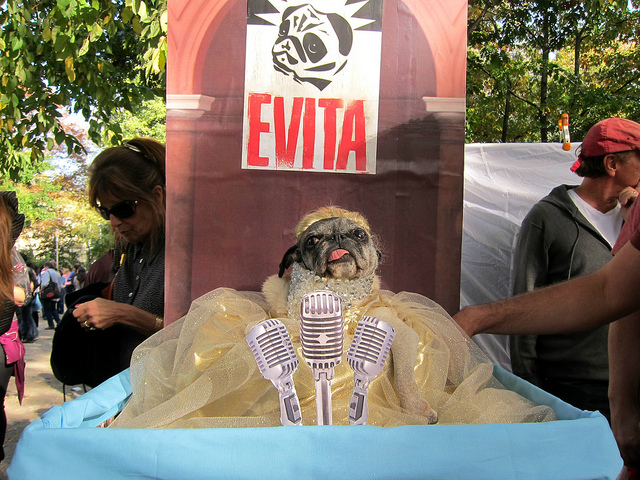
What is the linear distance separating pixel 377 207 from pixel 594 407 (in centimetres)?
138

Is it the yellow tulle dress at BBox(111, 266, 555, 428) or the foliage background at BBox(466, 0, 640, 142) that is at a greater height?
Answer: the foliage background at BBox(466, 0, 640, 142)

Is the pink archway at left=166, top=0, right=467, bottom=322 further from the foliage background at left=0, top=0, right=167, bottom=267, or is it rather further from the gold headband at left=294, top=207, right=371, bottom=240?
the foliage background at left=0, top=0, right=167, bottom=267

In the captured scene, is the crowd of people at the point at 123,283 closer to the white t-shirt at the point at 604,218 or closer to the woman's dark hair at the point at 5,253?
the woman's dark hair at the point at 5,253

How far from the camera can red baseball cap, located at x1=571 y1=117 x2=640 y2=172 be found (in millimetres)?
2535

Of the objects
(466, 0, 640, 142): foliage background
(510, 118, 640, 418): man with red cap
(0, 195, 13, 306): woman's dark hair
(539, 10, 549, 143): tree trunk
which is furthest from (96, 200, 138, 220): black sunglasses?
(539, 10, 549, 143): tree trunk

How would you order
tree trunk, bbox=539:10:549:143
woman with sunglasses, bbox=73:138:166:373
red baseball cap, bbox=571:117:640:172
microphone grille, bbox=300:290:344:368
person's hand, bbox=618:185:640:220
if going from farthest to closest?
tree trunk, bbox=539:10:549:143 → red baseball cap, bbox=571:117:640:172 → person's hand, bbox=618:185:640:220 → woman with sunglasses, bbox=73:138:166:373 → microphone grille, bbox=300:290:344:368

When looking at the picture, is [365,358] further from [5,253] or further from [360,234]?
[5,253]

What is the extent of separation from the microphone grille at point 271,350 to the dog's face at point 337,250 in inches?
26.3

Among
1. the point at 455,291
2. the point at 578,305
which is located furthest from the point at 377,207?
the point at 578,305

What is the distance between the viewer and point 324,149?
1.88 m

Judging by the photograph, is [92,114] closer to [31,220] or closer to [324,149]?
[324,149]

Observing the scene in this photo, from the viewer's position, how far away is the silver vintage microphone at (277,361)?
924 mm

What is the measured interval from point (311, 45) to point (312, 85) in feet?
0.45

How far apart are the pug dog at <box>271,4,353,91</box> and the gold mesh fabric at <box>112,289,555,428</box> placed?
856mm
